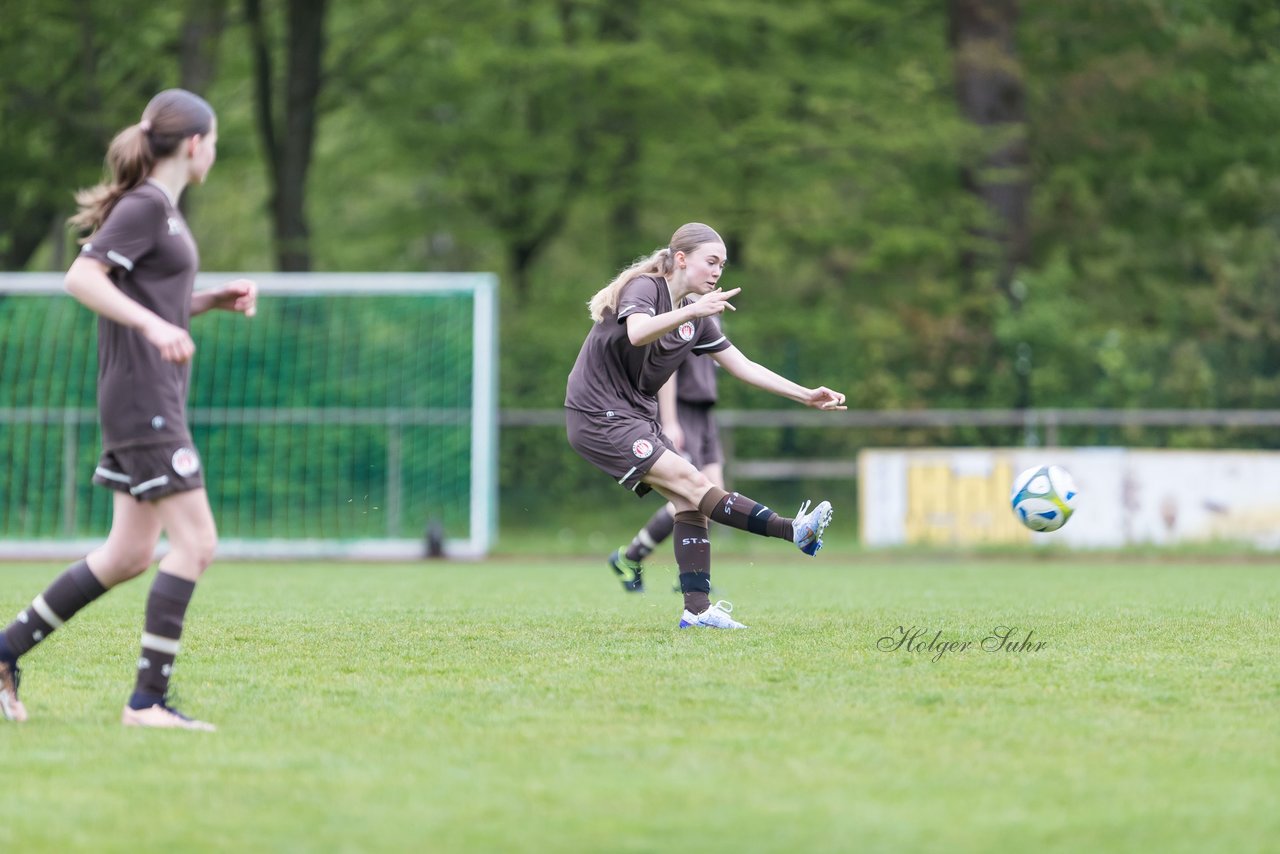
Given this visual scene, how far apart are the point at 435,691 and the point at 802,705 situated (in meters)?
1.38

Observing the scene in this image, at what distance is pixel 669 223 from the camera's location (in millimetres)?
28328

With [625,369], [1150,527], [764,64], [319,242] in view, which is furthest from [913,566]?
[319,242]

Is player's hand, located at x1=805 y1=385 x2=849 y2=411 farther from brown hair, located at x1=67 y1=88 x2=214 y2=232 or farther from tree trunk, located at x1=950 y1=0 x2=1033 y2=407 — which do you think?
tree trunk, located at x1=950 y1=0 x2=1033 y2=407

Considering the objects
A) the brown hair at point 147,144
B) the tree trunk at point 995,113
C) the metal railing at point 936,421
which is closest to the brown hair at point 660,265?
the brown hair at point 147,144

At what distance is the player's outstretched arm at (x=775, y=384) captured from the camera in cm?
805

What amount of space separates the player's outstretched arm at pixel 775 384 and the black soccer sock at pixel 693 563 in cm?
79

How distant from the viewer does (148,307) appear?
5.33 m

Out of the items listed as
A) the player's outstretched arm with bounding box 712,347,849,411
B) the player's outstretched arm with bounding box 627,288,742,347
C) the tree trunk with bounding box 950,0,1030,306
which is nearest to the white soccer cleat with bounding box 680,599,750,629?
the player's outstretched arm with bounding box 712,347,849,411

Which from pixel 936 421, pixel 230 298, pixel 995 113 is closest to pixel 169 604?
pixel 230 298

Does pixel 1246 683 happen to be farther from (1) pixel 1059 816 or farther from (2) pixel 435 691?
(2) pixel 435 691

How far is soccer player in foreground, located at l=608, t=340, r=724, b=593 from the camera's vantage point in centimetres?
1125

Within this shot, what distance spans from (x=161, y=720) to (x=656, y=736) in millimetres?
1632

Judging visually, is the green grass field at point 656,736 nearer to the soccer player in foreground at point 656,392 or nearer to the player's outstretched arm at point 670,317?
the soccer player in foreground at point 656,392

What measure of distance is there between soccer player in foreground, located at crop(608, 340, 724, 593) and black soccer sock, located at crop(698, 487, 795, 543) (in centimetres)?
313
